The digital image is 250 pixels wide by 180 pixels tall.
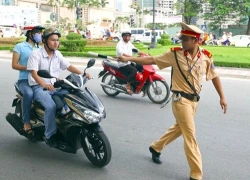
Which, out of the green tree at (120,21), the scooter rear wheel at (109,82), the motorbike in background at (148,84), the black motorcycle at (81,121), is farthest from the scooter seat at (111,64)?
the green tree at (120,21)

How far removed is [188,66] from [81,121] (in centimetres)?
124

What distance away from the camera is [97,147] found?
397cm

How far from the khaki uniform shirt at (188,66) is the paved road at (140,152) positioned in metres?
0.99

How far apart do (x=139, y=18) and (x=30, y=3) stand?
21.3 metres

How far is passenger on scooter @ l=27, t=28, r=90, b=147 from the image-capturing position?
158 inches

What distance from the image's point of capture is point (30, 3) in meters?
57.5

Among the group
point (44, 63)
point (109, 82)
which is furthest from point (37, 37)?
point (109, 82)

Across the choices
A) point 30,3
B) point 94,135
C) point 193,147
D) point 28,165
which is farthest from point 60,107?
point 30,3

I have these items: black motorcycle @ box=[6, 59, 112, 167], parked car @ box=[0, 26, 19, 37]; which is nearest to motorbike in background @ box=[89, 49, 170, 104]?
black motorcycle @ box=[6, 59, 112, 167]

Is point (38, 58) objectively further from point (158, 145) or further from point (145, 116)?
point (145, 116)

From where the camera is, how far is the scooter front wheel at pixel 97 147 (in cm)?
388

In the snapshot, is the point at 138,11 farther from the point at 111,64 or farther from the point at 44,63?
the point at 44,63

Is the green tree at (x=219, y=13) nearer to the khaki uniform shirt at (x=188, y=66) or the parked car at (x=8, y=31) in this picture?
the parked car at (x=8, y=31)

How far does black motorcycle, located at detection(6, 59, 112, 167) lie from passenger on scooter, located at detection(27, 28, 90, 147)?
0.26 ft
